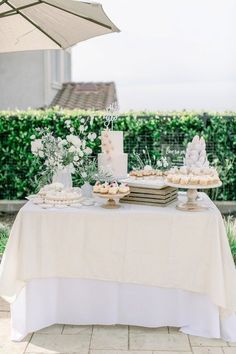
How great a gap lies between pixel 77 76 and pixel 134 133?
30.6ft

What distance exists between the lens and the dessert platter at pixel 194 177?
312 centimetres

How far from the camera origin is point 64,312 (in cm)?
337

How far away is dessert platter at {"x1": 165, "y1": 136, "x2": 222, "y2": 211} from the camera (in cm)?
312

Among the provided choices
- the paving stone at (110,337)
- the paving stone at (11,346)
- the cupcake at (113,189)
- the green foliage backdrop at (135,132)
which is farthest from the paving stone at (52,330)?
the green foliage backdrop at (135,132)

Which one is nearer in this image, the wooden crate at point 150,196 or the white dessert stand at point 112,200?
the white dessert stand at point 112,200

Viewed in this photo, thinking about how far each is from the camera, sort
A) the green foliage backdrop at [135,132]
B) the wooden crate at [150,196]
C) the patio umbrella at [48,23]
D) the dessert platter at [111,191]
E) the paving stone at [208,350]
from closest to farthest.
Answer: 1. the paving stone at [208,350]
2. the dessert platter at [111,191]
3. the wooden crate at [150,196]
4. the patio umbrella at [48,23]
5. the green foliage backdrop at [135,132]

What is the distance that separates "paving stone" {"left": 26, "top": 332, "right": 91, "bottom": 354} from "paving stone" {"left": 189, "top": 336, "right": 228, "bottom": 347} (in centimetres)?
68

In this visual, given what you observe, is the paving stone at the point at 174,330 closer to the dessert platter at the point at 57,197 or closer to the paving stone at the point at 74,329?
the paving stone at the point at 74,329

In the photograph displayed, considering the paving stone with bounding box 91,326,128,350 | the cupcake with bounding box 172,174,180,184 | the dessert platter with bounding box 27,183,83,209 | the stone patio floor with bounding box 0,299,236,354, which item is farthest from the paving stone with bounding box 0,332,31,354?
the cupcake with bounding box 172,174,180,184

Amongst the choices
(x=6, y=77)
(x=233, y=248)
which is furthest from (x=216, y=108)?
(x=6, y=77)

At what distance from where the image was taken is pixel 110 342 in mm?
3166

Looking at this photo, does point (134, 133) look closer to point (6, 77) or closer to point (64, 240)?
point (64, 240)

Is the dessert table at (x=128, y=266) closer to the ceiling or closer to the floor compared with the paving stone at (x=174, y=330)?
closer to the ceiling

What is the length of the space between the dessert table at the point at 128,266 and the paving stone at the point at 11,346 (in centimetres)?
5
